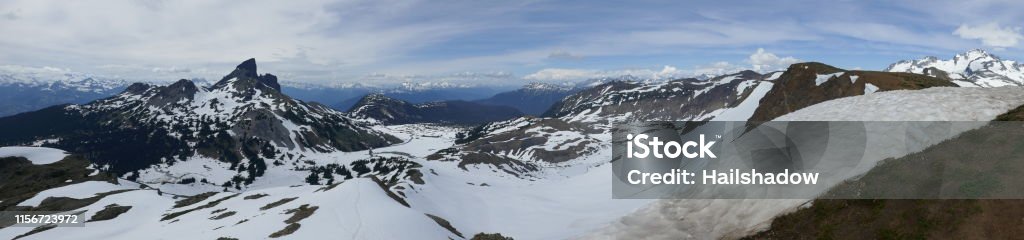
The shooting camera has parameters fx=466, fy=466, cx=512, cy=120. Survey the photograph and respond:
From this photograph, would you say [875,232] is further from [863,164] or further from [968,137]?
[968,137]

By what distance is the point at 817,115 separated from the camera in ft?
113

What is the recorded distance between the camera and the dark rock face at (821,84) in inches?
2946

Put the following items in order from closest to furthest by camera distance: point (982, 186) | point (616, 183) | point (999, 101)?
point (982, 186) < point (999, 101) < point (616, 183)

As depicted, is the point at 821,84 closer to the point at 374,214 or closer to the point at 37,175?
the point at 374,214

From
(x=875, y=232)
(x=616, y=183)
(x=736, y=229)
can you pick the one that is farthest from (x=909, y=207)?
(x=616, y=183)

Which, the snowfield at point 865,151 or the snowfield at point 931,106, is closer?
the snowfield at point 865,151

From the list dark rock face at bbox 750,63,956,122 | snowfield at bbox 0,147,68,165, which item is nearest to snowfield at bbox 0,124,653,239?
dark rock face at bbox 750,63,956,122

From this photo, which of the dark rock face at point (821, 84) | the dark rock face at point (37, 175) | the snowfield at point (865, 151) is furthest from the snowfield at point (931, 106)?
the dark rock face at point (37, 175)

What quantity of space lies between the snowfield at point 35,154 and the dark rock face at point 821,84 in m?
235

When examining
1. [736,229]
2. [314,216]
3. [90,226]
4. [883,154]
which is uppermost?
[883,154]

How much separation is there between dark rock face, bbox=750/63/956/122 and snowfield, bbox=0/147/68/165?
235349mm

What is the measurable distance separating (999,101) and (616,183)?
4587cm

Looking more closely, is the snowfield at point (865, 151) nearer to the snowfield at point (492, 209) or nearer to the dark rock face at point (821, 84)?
the snowfield at point (492, 209)

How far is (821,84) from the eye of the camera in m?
93.8
